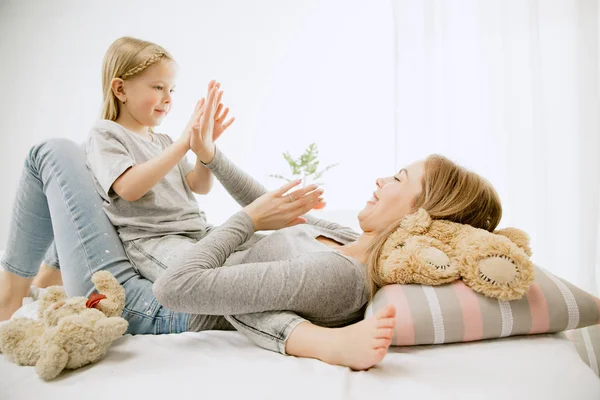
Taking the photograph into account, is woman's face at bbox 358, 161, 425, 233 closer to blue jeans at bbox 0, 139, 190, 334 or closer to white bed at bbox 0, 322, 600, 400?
white bed at bbox 0, 322, 600, 400

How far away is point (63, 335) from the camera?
28.4 inches

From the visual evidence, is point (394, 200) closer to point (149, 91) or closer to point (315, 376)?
point (315, 376)

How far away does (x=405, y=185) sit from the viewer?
3.37 ft

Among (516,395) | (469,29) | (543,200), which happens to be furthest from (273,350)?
(469,29)

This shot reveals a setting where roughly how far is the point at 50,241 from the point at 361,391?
107 centimetres

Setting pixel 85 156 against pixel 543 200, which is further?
pixel 543 200

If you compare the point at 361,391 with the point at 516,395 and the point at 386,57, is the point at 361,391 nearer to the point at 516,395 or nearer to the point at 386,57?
the point at 516,395

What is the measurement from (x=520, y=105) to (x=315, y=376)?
2314mm

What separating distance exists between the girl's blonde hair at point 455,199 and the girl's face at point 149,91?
851mm

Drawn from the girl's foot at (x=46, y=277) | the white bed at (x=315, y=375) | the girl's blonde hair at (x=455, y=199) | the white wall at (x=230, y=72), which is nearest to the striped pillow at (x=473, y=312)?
A: the white bed at (x=315, y=375)

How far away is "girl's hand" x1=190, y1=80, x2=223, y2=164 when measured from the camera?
117 cm

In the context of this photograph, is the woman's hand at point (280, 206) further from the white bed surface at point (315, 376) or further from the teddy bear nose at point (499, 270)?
the teddy bear nose at point (499, 270)

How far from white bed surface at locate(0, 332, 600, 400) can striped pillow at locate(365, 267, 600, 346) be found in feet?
0.09

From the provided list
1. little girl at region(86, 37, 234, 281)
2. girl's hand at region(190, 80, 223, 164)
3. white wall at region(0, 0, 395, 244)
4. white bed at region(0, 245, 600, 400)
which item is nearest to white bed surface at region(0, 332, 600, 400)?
white bed at region(0, 245, 600, 400)
